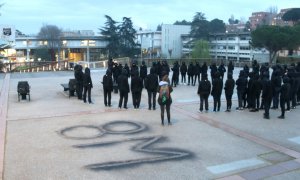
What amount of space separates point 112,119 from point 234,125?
4359 mm

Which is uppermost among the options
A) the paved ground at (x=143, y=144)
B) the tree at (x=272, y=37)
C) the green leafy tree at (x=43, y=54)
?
→ the tree at (x=272, y=37)

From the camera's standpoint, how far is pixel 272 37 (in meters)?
48.1

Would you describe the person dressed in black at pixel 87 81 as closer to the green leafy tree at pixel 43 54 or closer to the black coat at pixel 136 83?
the black coat at pixel 136 83

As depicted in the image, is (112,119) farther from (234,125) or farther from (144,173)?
(144,173)

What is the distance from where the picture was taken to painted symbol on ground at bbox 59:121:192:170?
25.3 feet

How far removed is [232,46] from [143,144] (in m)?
68.4

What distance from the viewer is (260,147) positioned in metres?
9.02

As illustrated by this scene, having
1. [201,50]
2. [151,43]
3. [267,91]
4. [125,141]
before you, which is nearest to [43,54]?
[151,43]

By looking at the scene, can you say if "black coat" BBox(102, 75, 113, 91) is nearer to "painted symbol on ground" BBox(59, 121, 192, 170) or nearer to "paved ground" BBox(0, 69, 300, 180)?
"paved ground" BBox(0, 69, 300, 180)

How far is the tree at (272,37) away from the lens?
4772 centimetres

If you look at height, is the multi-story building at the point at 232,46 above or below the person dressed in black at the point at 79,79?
above

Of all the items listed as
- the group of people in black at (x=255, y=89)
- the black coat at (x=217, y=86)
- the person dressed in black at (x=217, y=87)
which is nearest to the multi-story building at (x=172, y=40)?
the group of people in black at (x=255, y=89)

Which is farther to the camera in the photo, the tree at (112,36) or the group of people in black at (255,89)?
the tree at (112,36)

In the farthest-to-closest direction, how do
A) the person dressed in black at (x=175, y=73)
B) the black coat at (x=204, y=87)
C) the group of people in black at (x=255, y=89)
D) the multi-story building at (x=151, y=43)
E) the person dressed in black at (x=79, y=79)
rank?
the multi-story building at (x=151, y=43), the person dressed in black at (x=175, y=73), the person dressed in black at (x=79, y=79), the black coat at (x=204, y=87), the group of people in black at (x=255, y=89)
